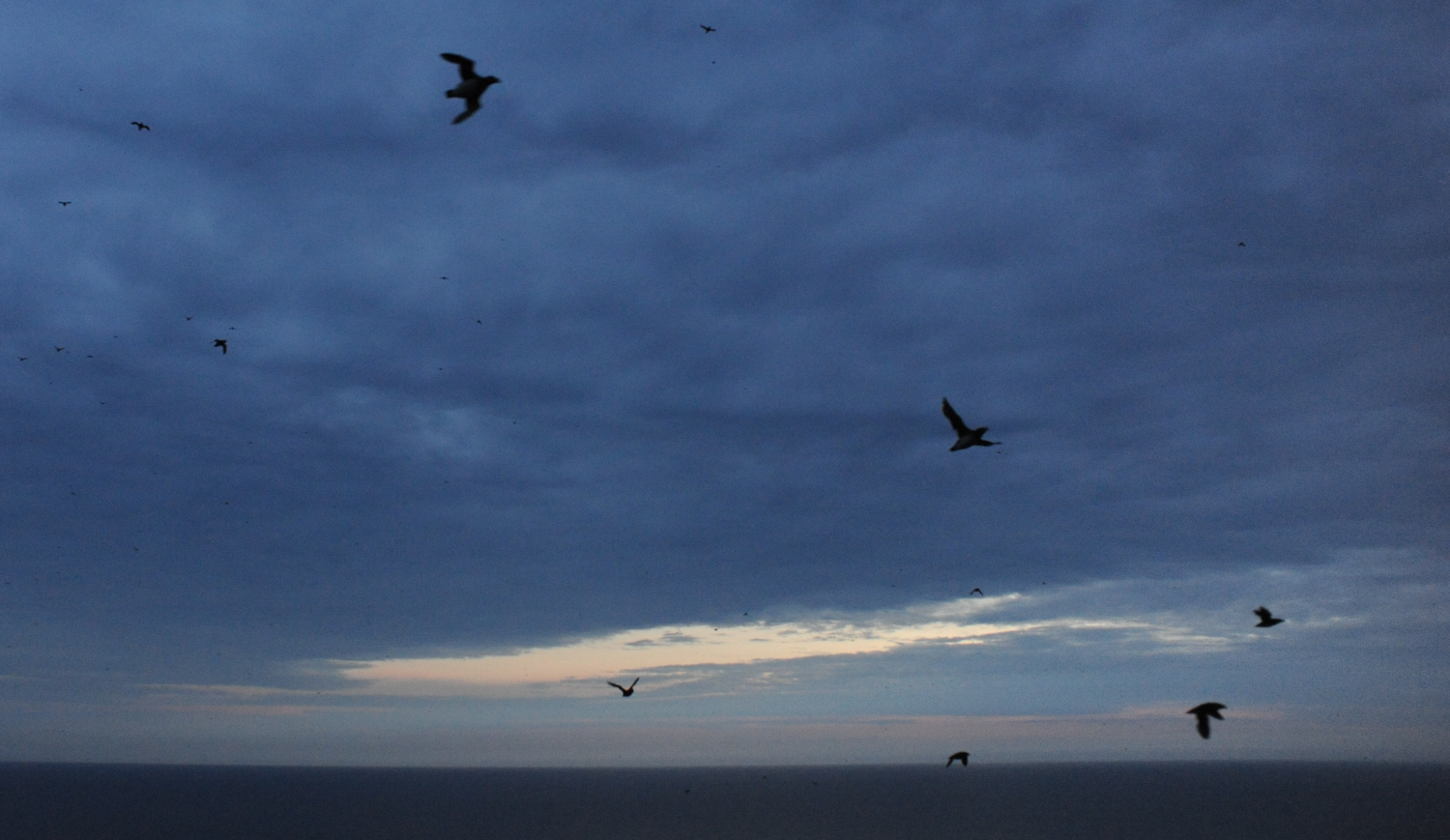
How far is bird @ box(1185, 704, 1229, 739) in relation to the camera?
30969 mm

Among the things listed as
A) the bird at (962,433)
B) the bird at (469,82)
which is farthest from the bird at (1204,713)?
the bird at (469,82)

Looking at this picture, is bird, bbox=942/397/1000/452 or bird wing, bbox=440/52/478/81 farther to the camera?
bird, bbox=942/397/1000/452

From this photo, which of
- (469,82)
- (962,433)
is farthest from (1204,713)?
(469,82)

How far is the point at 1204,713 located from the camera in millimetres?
31828

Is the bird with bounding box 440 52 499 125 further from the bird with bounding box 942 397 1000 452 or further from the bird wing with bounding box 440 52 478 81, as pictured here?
the bird with bounding box 942 397 1000 452

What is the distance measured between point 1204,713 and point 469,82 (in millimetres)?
32833

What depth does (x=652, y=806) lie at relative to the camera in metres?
192

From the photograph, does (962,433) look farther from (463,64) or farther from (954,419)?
(463,64)

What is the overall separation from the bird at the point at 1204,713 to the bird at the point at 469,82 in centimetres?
3103

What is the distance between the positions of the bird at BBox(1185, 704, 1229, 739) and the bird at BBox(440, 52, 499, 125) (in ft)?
102

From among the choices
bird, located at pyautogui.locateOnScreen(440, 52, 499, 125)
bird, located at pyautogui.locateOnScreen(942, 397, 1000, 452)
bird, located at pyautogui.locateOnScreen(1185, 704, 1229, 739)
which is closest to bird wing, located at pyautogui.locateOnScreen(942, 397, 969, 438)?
bird, located at pyautogui.locateOnScreen(942, 397, 1000, 452)

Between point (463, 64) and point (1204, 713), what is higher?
point (463, 64)

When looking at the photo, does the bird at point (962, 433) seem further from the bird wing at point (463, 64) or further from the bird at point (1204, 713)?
the bird wing at point (463, 64)

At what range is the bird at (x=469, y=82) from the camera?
26758mm
